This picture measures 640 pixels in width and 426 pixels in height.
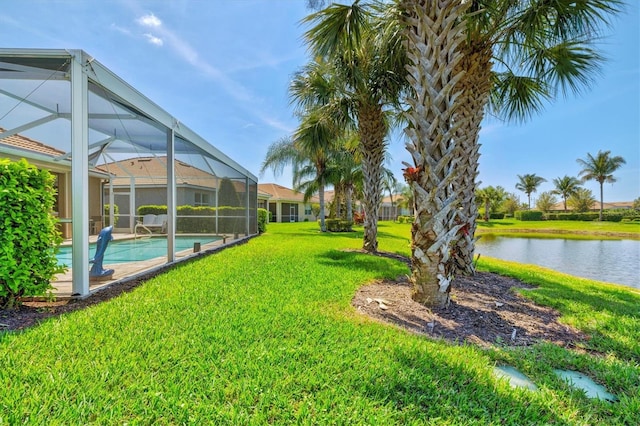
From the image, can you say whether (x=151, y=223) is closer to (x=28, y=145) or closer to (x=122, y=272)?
(x=28, y=145)

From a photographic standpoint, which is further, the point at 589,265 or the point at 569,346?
the point at 589,265

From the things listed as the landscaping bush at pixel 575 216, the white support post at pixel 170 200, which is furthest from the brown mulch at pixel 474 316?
the landscaping bush at pixel 575 216

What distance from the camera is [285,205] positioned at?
35656mm

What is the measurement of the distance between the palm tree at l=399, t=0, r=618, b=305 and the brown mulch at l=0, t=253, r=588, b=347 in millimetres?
→ 396

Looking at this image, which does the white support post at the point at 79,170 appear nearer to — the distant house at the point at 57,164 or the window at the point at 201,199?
the distant house at the point at 57,164

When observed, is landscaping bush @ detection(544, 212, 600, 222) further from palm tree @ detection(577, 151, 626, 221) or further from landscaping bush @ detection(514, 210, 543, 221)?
palm tree @ detection(577, 151, 626, 221)

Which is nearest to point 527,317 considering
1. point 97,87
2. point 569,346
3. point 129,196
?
point 569,346

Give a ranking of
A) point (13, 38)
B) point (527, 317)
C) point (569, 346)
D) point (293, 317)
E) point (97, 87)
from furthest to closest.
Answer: point (13, 38)
point (97, 87)
point (527, 317)
point (293, 317)
point (569, 346)

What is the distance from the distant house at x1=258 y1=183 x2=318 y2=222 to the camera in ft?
112

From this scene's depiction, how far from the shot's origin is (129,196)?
13141 millimetres

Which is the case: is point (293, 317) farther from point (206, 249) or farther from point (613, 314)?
point (206, 249)

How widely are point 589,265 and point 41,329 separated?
56.6 ft

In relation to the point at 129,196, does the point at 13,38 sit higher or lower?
higher

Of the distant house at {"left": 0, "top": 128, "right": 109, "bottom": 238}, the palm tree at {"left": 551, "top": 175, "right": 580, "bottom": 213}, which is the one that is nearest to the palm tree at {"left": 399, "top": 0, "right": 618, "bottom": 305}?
the distant house at {"left": 0, "top": 128, "right": 109, "bottom": 238}
